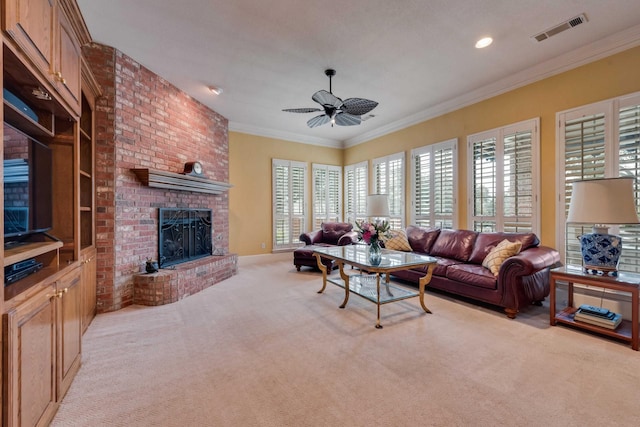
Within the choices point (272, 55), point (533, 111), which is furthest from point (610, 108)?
point (272, 55)

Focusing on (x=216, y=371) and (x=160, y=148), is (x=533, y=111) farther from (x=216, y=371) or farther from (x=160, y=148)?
(x=160, y=148)

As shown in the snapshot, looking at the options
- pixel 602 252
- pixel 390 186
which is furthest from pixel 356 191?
pixel 602 252

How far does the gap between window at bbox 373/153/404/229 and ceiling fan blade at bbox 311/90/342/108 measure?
9.16 ft

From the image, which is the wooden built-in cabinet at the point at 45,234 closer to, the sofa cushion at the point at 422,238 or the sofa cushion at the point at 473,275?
the sofa cushion at the point at 473,275

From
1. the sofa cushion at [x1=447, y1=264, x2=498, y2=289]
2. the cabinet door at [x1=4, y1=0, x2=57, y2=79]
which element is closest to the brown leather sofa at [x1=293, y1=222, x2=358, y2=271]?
the sofa cushion at [x1=447, y1=264, x2=498, y2=289]

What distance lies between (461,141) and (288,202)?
3.76m

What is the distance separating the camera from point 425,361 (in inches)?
87.3

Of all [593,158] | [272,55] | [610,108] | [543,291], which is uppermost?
[272,55]

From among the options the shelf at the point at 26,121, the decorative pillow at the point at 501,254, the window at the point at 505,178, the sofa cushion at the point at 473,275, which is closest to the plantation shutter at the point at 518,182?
the window at the point at 505,178

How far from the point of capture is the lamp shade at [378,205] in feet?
16.7

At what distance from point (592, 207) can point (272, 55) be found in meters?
3.64

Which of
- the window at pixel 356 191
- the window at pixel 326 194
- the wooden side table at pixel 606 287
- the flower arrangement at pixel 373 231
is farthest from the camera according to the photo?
the window at pixel 326 194

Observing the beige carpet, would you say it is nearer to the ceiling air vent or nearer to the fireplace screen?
the fireplace screen

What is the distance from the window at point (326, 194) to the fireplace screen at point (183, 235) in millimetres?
2734
